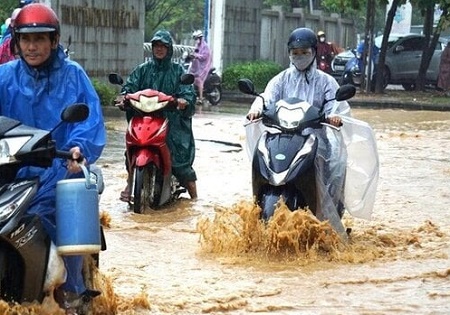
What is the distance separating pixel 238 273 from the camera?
22.3 feet

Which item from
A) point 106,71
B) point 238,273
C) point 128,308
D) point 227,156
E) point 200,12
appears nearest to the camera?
point 128,308

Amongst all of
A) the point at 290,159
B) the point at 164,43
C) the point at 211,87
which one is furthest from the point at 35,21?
the point at 211,87

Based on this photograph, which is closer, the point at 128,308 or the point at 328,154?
the point at 128,308

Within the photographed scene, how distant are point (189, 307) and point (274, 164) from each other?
1.51 m

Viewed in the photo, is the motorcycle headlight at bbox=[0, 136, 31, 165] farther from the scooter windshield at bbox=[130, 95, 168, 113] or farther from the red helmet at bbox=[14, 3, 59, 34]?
the scooter windshield at bbox=[130, 95, 168, 113]

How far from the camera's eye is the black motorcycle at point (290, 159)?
707cm

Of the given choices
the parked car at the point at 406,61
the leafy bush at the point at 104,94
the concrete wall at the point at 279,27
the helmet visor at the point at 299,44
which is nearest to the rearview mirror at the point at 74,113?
the helmet visor at the point at 299,44

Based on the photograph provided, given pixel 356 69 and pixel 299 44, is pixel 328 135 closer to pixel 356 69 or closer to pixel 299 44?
pixel 299 44

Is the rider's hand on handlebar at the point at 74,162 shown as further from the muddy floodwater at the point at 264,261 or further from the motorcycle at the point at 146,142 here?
the motorcycle at the point at 146,142

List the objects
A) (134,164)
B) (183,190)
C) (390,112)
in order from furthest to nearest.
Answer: (390,112)
(183,190)
(134,164)

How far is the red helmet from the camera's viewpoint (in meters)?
4.69

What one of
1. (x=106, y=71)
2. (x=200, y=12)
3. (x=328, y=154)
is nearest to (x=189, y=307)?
(x=328, y=154)

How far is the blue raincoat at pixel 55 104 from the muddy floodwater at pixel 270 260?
785 mm

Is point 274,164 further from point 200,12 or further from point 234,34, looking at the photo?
point 200,12
